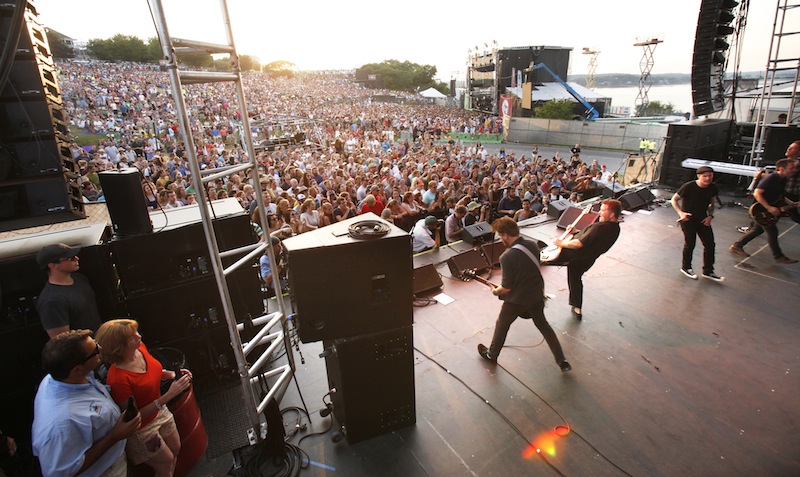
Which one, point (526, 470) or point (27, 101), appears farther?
point (27, 101)

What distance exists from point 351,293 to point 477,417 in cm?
169

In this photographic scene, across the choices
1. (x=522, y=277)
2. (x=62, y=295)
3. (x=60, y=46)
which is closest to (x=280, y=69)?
(x=60, y=46)

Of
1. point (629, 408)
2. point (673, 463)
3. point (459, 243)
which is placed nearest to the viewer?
point (673, 463)

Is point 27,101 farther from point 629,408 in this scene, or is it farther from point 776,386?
point 776,386

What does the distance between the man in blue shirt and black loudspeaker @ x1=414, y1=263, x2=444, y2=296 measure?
367 centimetres

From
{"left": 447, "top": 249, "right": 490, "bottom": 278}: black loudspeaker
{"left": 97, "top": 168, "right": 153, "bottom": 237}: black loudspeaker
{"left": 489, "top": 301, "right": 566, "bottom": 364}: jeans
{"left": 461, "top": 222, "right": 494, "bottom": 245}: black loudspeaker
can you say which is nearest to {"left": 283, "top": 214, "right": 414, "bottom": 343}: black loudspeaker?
{"left": 489, "top": 301, "right": 566, "bottom": 364}: jeans

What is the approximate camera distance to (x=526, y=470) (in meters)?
2.95

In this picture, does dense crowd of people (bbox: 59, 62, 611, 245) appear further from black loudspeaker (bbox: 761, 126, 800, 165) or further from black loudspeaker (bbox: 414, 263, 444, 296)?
black loudspeaker (bbox: 761, 126, 800, 165)

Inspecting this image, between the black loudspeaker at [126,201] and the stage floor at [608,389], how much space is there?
2070 mm

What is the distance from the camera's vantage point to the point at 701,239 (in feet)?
18.5

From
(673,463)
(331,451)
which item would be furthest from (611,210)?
(331,451)

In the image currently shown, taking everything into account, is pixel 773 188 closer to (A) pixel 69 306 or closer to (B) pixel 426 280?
(B) pixel 426 280

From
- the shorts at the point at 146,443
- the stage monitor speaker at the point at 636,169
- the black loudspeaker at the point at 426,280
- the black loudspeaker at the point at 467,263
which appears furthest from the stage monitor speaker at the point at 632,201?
the shorts at the point at 146,443

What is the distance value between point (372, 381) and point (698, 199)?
5267mm
